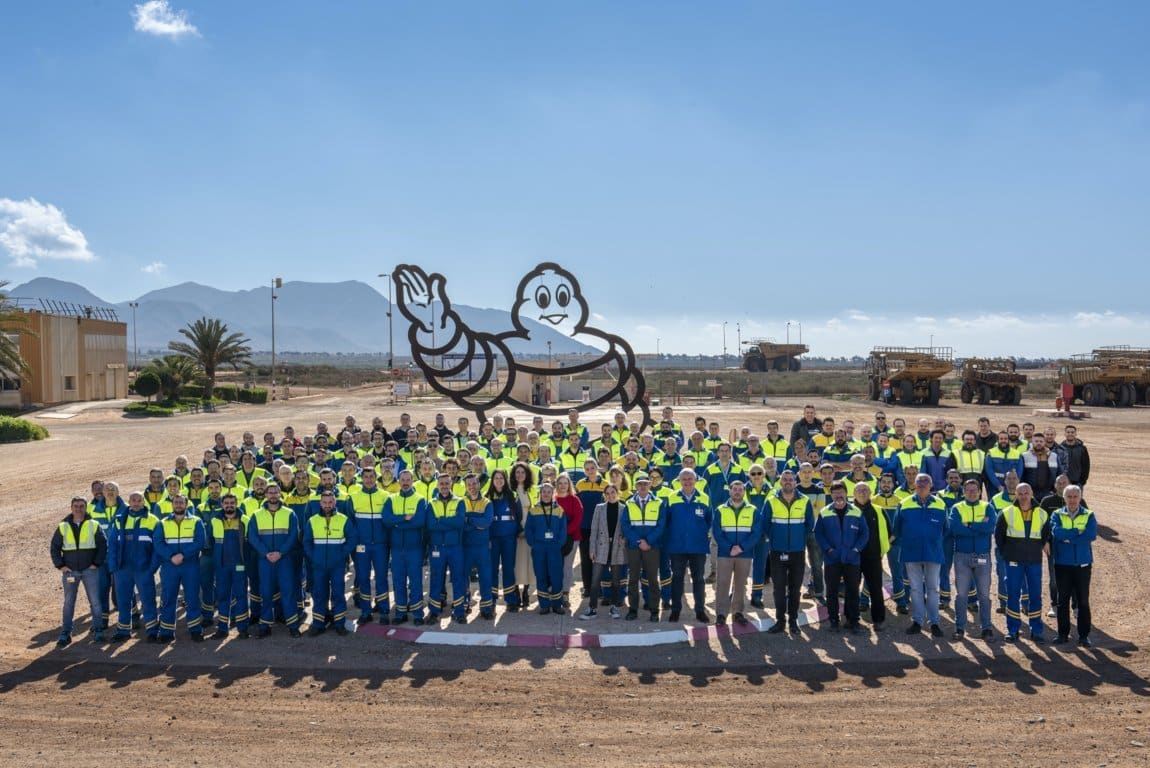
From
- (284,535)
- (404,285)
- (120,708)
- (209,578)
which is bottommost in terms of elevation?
(120,708)

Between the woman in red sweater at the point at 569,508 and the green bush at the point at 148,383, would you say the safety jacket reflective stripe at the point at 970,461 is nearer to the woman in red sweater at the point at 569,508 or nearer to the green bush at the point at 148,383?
the woman in red sweater at the point at 569,508

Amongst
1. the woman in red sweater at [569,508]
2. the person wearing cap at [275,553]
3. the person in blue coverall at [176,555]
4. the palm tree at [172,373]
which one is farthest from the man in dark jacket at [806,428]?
the palm tree at [172,373]

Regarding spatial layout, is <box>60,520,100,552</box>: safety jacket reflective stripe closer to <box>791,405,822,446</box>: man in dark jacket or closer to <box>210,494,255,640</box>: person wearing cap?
<box>210,494,255,640</box>: person wearing cap

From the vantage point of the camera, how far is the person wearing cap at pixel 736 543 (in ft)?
30.0

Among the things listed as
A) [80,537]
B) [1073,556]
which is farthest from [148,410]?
[1073,556]

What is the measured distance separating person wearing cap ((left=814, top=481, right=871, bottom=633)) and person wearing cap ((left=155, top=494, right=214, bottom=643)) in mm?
6924

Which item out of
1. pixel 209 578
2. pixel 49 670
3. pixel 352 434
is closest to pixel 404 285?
pixel 352 434

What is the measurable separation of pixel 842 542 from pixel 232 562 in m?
6.81

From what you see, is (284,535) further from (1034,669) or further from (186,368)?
(186,368)

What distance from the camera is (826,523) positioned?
8.95 metres

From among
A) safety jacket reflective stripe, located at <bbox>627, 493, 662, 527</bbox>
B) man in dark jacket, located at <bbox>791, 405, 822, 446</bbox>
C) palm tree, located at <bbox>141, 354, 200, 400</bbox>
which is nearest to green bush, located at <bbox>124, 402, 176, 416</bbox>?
palm tree, located at <bbox>141, 354, 200, 400</bbox>

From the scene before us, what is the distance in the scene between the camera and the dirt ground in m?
6.49

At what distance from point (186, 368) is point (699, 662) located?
4345cm

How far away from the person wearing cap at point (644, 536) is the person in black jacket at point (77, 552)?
588 cm
